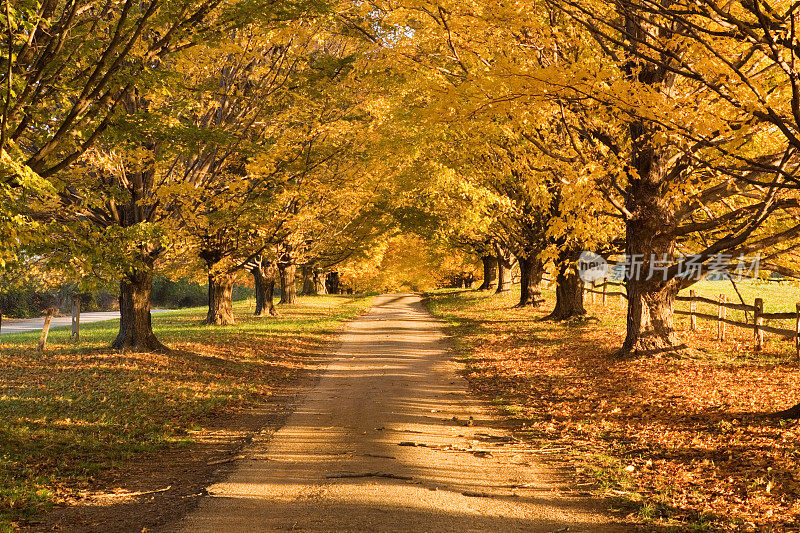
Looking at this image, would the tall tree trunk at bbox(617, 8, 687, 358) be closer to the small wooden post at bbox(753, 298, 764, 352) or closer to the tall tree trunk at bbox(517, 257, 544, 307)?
the small wooden post at bbox(753, 298, 764, 352)

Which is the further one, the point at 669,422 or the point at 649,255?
the point at 649,255

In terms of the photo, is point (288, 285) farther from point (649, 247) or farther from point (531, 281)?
point (649, 247)

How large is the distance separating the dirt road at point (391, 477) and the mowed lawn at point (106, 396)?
65.8 inches

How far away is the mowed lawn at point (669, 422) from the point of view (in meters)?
6.06

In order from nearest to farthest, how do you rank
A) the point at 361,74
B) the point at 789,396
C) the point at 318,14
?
the point at 789,396
the point at 318,14
the point at 361,74

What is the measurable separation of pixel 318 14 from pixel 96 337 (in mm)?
14563

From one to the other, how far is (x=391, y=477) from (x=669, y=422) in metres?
4.33

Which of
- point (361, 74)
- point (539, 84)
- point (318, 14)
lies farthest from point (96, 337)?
point (539, 84)

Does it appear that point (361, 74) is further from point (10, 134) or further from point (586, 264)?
point (586, 264)

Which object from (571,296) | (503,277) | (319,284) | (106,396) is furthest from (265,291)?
(319,284)

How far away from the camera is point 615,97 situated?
311 inches

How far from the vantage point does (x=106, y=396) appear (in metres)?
11.0

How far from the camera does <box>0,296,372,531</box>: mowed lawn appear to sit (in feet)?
24.1

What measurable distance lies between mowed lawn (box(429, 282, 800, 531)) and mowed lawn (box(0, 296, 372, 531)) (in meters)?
4.92
